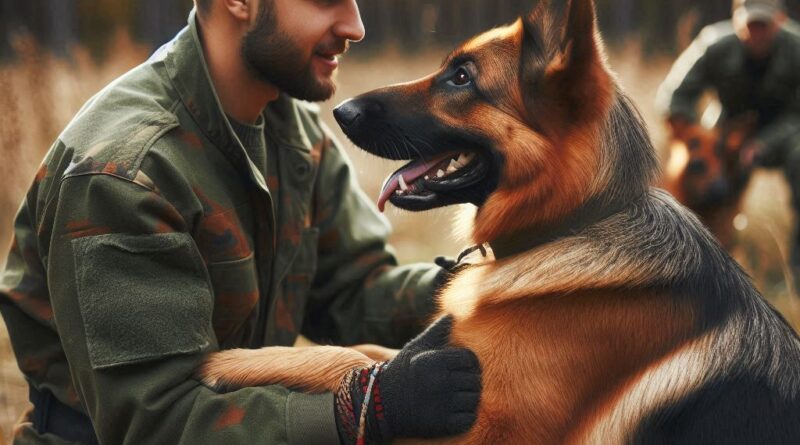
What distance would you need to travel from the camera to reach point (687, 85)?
7.08 meters

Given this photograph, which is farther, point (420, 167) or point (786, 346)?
point (420, 167)

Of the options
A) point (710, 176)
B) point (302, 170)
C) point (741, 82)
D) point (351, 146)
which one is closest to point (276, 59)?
point (302, 170)

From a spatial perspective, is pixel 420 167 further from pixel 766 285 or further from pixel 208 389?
pixel 766 285

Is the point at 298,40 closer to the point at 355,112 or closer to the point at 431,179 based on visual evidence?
the point at 355,112

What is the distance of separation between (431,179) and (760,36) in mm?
5119

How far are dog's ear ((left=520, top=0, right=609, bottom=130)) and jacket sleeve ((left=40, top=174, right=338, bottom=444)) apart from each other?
996 millimetres

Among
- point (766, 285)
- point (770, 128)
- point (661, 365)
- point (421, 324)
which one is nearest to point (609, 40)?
point (770, 128)

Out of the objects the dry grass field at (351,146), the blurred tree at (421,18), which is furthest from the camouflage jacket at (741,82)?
the blurred tree at (421,18)

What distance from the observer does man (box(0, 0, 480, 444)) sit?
100 inches

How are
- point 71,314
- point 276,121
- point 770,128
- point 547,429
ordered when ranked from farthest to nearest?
point 770,128
point 276,121
point 71,314
point 547,429

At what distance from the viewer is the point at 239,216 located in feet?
9.77

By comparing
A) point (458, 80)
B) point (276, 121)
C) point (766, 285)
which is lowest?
point (766, 285)

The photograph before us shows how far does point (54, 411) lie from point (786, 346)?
6.99 ft

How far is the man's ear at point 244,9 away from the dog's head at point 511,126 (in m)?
0.44
